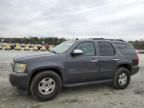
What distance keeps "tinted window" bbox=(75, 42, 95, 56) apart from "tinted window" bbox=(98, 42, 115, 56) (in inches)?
13.0

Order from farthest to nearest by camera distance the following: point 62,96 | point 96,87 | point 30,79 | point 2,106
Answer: point 96,87, point 62,96, point 30,79, point 2,106

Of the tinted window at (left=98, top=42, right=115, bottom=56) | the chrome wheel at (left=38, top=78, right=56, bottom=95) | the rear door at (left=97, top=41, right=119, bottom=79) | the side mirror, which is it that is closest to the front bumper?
the chrome wheel at (left=38, top=78, right=56, bottom=95)

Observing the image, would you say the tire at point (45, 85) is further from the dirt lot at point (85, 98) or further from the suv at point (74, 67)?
the dirt lot at point (85, 98)

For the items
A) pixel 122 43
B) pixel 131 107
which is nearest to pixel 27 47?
pixel 122 43

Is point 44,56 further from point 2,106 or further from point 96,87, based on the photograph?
point 96,87

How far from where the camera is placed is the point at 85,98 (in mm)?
6754

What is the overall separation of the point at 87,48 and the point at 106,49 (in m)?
0.83

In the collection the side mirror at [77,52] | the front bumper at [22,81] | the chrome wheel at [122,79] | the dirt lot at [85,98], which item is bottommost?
the dirt lot at [85,98]

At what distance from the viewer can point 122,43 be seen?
28.1 feet

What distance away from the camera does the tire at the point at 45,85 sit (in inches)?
247

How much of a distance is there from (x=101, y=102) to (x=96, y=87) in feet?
5.93

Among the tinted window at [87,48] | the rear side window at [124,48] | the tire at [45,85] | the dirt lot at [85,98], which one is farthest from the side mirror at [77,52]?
the rear side window at [124,48]

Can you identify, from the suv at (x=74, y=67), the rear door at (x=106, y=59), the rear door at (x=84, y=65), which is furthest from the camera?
the rear door at (x=106, y=59)

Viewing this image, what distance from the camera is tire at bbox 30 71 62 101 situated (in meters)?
6.28
